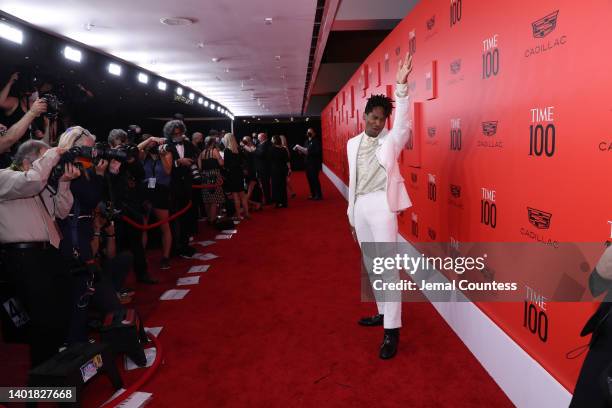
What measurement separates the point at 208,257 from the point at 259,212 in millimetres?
3556

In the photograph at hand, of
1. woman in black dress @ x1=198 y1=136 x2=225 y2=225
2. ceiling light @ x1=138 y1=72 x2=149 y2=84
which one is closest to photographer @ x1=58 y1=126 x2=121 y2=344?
woman in black dress @ x1=198 y1=136 x2=225 y2=225

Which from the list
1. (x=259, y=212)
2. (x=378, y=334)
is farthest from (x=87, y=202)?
(x=259, y=212)

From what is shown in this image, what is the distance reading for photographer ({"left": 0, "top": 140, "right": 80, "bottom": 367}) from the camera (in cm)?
250

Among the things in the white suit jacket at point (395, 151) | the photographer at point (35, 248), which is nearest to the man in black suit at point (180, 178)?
the photographer at point (35, 248)

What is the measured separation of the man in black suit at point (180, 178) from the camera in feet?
17.6

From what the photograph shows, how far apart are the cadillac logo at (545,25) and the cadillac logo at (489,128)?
0.59 m

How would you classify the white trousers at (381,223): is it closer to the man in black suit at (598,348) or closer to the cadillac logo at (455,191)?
the cadillac logo at (455,191)

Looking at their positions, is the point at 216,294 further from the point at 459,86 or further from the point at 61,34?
the point at 61,34

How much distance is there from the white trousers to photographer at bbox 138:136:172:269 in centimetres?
271

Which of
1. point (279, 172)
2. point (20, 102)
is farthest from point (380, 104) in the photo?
point (279, 172)

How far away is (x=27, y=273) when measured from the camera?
2570 millimetres

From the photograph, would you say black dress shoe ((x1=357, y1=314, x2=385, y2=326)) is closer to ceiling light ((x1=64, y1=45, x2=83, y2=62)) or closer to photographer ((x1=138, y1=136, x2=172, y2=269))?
photographer ((x1=138, y1=136, x2=172, y2=269))

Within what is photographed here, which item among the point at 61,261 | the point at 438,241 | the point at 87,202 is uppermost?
the point at 87,202

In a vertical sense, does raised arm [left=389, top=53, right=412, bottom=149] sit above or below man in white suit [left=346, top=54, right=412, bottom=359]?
above
